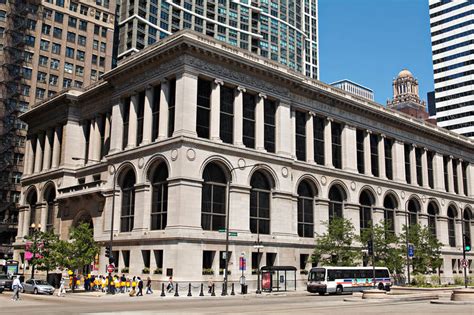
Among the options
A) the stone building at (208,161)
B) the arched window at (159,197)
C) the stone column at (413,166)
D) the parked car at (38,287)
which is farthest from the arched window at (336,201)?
the parked car at (38,287)

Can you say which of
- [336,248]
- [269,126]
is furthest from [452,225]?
[269,126]

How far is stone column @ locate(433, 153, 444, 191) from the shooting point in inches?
3430

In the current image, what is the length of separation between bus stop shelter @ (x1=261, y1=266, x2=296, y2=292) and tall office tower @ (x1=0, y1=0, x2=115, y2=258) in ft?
189

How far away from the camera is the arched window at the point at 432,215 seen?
84125 millimetres

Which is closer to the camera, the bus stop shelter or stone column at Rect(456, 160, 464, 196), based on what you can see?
the bus stop shelter

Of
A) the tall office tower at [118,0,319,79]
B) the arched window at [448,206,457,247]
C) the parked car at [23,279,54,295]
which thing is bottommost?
the parked car at [23,279,54,295]

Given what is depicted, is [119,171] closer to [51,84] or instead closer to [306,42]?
[51,84]

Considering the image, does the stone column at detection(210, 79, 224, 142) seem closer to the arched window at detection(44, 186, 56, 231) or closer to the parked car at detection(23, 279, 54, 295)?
the parked car at detection(23, 279, 54, 295)

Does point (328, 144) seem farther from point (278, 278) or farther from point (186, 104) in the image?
point (186, 104)

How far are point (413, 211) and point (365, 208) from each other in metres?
A: 13.0

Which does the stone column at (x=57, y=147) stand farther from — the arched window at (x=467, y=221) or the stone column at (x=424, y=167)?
the arched window at (x=467, y=221)

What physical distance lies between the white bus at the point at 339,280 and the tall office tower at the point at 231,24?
80118 millimetres

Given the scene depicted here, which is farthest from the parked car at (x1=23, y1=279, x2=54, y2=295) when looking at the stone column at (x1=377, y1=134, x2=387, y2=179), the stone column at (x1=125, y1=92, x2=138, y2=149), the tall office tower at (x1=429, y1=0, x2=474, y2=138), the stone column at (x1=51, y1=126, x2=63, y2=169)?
the tall office tower at (x1=429, y1=0, x2=474, y2=138)

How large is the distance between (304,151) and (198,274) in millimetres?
23657
